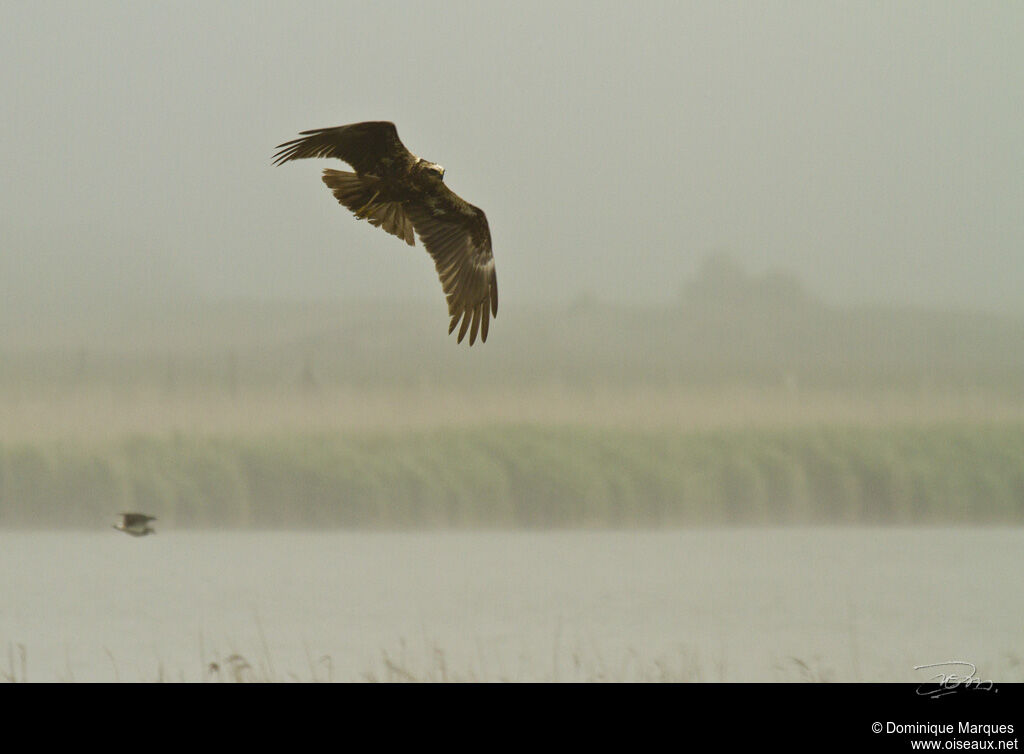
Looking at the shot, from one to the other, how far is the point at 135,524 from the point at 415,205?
673cm

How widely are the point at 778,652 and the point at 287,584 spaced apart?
57.5 ft

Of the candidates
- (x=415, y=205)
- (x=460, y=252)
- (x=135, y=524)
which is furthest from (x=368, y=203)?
(x=135, y=524)

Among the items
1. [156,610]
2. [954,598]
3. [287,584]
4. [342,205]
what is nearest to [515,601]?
[287,584]

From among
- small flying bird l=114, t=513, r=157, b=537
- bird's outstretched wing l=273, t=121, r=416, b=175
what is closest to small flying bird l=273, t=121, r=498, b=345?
bird's outstretched wing l=273, t=121, r=416, b=175

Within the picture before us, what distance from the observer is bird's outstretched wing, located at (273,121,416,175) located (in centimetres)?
790

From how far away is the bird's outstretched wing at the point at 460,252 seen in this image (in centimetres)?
900

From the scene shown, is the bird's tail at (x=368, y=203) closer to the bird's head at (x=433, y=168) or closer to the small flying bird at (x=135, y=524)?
the bird's head at (x=433, y=168)

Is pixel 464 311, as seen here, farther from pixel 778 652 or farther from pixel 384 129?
pixel 778 652

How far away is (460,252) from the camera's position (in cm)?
934

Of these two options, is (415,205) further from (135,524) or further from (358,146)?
(135,524)

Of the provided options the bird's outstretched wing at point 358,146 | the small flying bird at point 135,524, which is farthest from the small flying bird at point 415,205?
the small flying bird at point 135,524

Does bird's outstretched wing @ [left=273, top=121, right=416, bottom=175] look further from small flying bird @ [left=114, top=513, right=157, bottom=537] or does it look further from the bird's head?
small flying bird @ [left=114, top=513, right=157, bottom=537]

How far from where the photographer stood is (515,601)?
23719 mm

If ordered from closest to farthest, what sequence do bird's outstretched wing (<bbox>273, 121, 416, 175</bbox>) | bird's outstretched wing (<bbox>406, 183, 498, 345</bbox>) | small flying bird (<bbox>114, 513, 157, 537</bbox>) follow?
bird's outstretched wing (<bbox>273, 121, 416, 175</bbox>) → bird's outstretched wing (<bbox>406, 183, 498, 345</bbox>) → small flying bird (<bbox>114, 513, 157, 537</bbox>)
